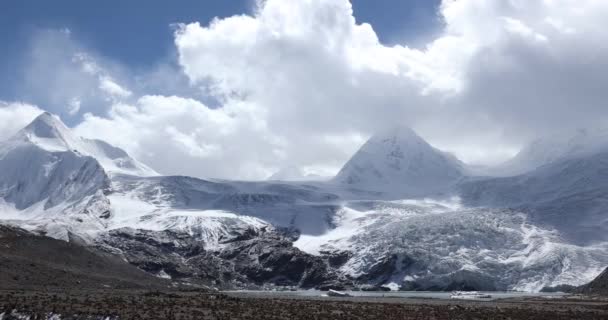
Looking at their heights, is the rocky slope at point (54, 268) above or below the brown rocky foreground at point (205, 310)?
above

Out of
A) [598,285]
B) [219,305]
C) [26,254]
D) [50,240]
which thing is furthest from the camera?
[598,285]

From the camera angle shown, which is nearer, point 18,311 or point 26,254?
point 18,311

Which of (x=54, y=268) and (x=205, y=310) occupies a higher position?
(x=54, y=268)

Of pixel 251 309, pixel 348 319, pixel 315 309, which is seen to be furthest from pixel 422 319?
pixel 251 309

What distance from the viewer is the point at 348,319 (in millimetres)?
81125

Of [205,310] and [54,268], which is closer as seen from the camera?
[205,310]

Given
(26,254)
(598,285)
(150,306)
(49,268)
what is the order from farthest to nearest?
1. (598,285)
2. (26,254)
3. (49,268)
4. (150,306)

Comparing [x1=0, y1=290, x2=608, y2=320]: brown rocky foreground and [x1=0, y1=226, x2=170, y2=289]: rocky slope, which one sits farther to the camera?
[x1=0, y1=226, x2=170, y2=289]: rocky slope

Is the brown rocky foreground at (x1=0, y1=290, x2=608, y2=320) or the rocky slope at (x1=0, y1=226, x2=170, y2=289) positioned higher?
the rocky slope at (x1=0, y1=226, x2=170, y2=289)

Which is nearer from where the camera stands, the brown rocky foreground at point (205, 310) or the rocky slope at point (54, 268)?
the brown rocky foreground at point (205, 310)

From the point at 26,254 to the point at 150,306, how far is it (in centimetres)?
7007

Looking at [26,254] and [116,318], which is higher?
[26,254]

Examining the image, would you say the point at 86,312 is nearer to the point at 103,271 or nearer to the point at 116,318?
the point at 116,318

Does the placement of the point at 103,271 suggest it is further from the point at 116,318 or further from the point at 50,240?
the point at 116,318
